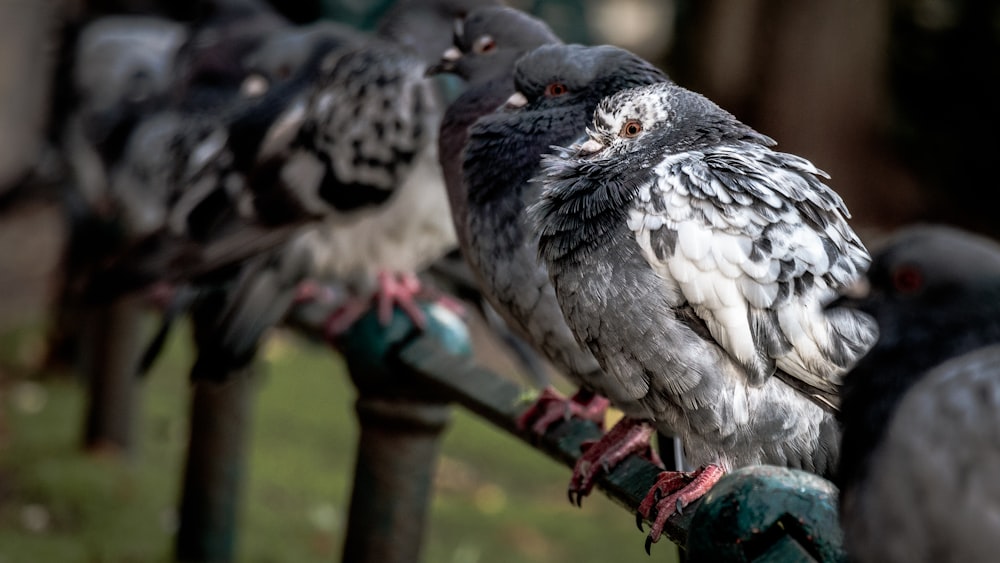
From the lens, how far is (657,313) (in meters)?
2.12

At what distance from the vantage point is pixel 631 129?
7.33 ft

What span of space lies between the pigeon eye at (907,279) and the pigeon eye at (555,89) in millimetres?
1053

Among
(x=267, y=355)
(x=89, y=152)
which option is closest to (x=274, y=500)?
(x=89, y=152)

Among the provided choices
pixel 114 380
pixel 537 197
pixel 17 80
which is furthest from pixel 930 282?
pixel 17 80

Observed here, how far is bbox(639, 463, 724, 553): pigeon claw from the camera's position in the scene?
202 cm

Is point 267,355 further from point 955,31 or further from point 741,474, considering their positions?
point 955,31

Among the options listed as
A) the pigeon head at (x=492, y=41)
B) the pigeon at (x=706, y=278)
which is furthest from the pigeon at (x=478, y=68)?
the pigeon at (x=706, y=278)

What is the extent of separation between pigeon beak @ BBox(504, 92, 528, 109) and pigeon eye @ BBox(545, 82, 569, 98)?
7cm

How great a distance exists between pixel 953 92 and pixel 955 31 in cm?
50

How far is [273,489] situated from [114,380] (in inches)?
34.0

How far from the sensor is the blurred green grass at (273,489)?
14.3 ft

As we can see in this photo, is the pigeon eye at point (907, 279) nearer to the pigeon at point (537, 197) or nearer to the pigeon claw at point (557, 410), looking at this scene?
the pigeon at point (537, 197)

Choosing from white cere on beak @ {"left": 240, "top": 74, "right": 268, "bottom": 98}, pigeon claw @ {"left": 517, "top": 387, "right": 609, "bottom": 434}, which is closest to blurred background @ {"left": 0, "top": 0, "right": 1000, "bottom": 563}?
white cere on beak @ {"left": 240, "top": 74, "right": 268, "bottom": 98}

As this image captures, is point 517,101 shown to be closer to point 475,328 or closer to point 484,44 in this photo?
point 484,44
